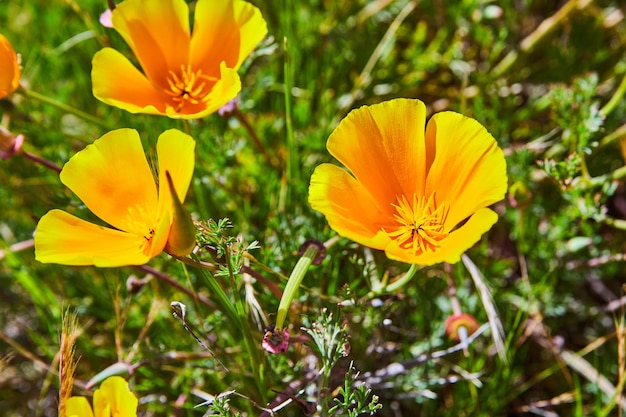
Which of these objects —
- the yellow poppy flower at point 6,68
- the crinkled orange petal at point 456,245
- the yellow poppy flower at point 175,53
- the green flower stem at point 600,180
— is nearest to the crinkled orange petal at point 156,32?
the yellow poppy flower at point 175,53

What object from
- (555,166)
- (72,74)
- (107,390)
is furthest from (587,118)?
(72,74)

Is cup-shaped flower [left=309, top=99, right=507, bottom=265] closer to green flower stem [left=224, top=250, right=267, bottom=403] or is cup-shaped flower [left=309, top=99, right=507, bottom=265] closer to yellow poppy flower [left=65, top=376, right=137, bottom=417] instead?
green flower stem [left=224, top=250, right=267, bottom=403]

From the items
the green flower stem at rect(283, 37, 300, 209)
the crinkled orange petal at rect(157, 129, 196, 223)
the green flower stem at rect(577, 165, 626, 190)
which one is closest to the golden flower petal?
the green flower stem at rect(283, 37, 300, 209)

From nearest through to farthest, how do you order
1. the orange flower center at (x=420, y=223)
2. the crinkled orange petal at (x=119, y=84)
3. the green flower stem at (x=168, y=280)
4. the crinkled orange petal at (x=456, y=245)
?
the crinkled orange petal at (x=456, y=245)
the orange flower center at (x=420, y=223)
the crinkled orange petal at (x=119, y=84)
the green flower stem at (x=168, y=280)

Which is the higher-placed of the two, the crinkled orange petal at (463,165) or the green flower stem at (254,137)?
the crinkled orange petal at (463,165)

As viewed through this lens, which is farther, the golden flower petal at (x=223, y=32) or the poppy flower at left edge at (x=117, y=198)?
the golden flower petal at (x=223, y=32)

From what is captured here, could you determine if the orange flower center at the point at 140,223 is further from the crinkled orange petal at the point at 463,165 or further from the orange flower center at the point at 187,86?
the crinkled orange petal at the point at 463,165

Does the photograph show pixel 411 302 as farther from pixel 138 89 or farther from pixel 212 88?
pixel 138 89

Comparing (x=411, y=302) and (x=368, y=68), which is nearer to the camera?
(x=411, y=302)

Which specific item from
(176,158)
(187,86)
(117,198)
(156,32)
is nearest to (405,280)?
(176,158)
